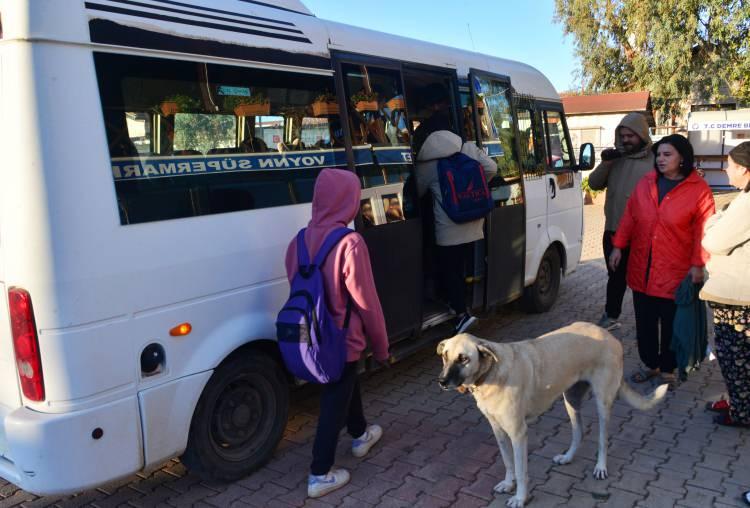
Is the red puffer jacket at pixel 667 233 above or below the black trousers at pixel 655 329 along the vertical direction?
above

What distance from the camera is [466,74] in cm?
562

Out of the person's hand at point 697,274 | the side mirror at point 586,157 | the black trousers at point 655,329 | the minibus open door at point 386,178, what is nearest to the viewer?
the minibus open door at point 386,178

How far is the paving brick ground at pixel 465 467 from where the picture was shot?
3502mm

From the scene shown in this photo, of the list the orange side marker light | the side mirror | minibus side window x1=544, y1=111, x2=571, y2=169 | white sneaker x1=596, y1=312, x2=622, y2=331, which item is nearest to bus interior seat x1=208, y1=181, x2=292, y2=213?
the orange side marker light

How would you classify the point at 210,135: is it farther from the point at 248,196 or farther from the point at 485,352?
the point at 485,352

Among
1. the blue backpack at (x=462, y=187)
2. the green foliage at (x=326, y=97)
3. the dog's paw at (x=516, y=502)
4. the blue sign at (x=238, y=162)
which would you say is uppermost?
the green foliage at (x=326, y=97)

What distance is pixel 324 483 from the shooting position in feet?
11.7

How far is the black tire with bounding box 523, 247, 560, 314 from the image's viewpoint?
281 inches

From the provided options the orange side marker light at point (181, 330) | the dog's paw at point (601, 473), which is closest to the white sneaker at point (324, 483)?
the orange side marker light at point (181, 330)

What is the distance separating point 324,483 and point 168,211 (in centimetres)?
179

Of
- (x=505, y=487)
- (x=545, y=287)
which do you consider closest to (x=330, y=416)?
(x=505, y=487)

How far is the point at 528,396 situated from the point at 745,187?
6.43ft

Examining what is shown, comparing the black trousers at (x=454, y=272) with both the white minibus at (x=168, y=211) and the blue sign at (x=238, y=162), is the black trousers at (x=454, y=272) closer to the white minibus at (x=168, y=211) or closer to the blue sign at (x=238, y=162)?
the white minibus at (x=168, y=211)

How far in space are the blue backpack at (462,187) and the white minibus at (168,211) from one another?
1.08 feet
